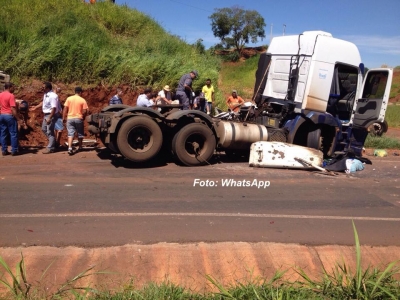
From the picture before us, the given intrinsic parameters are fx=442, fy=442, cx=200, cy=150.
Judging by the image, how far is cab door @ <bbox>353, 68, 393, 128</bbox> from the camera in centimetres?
1063

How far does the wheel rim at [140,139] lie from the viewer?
929 centimetres

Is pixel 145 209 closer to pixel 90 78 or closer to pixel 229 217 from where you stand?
pixel 229 217

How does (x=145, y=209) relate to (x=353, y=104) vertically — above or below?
below

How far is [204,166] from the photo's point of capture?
9.82 metres

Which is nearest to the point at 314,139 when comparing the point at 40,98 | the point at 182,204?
the point at 182,204

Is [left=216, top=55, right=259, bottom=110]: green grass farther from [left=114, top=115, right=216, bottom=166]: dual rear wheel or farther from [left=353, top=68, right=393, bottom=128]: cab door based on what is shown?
[left=114, top=115, right=216, bottom=166]: dual rear wheel

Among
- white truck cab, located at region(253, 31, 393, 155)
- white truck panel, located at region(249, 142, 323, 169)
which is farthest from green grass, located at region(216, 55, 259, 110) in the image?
white truck panel, located at region(249, 142, 323, 169)

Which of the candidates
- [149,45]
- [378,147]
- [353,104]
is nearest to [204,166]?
[353,104]

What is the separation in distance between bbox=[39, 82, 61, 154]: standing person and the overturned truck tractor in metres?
1.03

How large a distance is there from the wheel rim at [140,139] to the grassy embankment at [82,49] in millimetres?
5438

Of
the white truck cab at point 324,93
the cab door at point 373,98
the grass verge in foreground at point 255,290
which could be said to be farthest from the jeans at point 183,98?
the grass verge in foreground at point 255,290

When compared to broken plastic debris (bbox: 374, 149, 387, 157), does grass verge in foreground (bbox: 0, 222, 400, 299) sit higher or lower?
lower

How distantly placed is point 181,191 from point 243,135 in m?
2.95

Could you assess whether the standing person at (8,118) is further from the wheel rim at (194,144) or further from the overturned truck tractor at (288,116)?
the wheel rim at (194,144)
